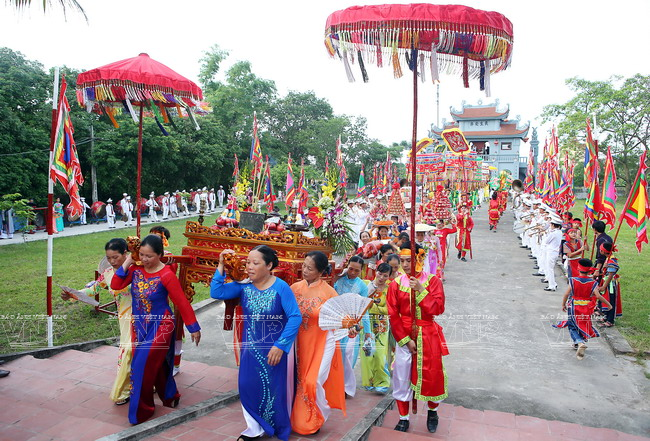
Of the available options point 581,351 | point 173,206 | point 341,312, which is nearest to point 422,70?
point 341,312

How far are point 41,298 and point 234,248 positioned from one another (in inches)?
208

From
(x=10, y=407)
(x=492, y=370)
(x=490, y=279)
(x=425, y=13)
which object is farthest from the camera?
(x=490, y=279)

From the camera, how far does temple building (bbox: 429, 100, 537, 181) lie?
139 ft

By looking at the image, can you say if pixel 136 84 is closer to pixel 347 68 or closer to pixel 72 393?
pixel 347 68

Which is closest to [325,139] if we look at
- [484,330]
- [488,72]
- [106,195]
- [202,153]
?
[202,153]

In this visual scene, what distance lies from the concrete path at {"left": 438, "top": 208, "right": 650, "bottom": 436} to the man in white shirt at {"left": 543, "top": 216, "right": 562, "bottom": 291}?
35cm

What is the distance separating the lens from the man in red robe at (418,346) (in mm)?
3996

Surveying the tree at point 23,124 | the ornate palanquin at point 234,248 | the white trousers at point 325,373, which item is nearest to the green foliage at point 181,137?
the tree at point 23,124

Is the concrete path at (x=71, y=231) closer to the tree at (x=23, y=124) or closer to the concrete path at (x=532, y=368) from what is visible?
the tree at (x=23, y=124)

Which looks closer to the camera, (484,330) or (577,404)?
(577,404)

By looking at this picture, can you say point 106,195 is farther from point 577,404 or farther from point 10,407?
point 577,404

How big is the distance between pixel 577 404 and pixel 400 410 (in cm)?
220

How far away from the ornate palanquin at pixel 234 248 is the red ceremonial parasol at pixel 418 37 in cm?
127

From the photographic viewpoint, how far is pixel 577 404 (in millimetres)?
4887
